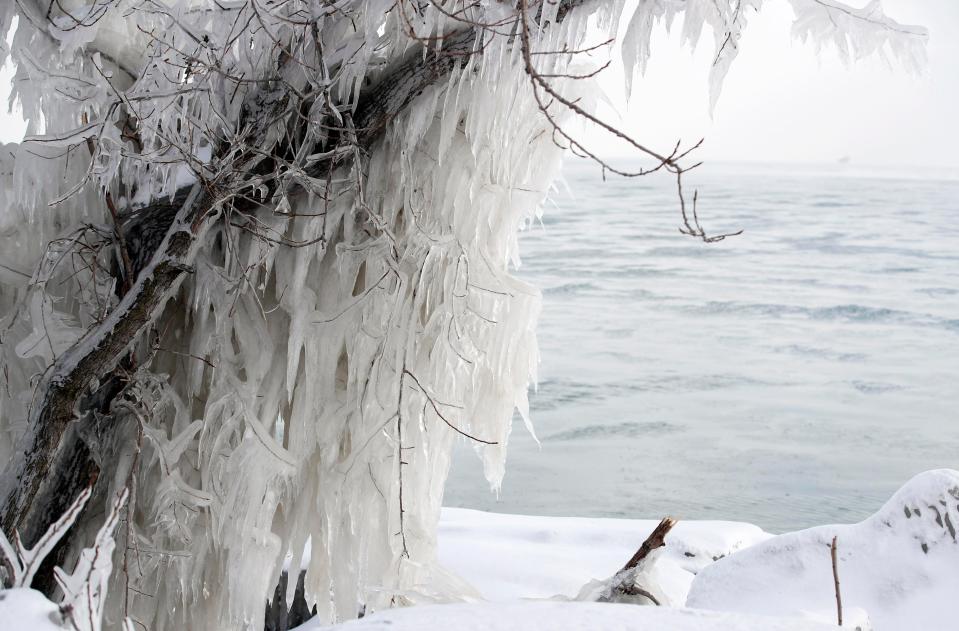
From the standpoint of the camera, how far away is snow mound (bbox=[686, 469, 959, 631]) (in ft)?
5.72

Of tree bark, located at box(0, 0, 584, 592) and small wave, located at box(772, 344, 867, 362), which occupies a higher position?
tree bark, located at box(0, 0, 584, 592)

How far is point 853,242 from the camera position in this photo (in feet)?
34.1

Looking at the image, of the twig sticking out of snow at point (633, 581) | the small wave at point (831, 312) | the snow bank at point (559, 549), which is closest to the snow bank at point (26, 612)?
the twig sticking out of snow at point (633, 581)

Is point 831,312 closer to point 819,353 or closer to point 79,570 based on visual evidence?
point 819,353

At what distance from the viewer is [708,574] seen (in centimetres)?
187

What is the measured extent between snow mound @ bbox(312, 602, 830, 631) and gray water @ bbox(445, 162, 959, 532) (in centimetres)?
543

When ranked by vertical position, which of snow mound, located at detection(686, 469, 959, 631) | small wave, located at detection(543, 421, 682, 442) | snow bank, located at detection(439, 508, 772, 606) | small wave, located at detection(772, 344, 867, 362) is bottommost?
small wave, located at detection(543, 421, 682, 442)

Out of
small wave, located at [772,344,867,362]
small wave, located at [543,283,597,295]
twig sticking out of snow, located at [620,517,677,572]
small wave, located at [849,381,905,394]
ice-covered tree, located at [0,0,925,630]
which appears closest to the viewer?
twig sticking out of snow, located at [620,517,677,572]

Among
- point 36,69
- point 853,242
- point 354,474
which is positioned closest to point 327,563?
point 354,474

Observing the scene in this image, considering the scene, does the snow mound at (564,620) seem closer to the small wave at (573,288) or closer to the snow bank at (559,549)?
the snow bank at (559,549)

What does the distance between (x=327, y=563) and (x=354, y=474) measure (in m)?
0.22

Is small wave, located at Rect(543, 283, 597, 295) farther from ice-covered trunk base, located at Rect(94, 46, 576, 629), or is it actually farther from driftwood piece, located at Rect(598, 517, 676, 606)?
driftwood piece, located at Rect(598, 517, 676, 606)

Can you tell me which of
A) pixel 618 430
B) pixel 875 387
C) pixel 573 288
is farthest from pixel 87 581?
pixel 573 288

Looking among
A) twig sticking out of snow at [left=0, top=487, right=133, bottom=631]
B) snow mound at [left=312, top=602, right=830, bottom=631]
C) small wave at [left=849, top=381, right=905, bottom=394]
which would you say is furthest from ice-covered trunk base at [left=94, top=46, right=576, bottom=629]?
small wave at [left=849, top=381, right=905, bottom=394]
